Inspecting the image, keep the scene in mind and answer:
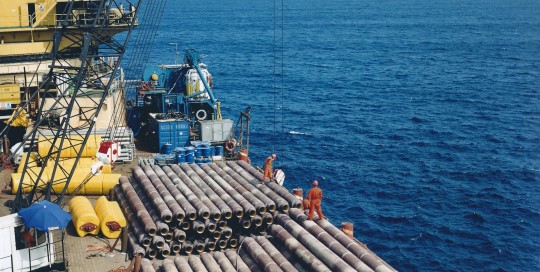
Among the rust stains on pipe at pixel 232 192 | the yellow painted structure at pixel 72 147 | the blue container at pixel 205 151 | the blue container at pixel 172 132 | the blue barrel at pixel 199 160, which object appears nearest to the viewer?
the rust stains on pipe at pixel 232 192

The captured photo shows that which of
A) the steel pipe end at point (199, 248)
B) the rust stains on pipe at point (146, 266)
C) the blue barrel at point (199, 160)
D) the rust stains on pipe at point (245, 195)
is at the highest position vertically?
the rust stains on pipe at point (245, 195)

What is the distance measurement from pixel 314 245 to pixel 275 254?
174cm

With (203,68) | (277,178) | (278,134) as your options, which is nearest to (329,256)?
(277,178)

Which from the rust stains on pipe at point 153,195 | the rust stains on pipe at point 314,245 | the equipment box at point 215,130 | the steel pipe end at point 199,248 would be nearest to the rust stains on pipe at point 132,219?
the rust stains on pipe at point 153,195

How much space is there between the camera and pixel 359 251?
87.0 feet

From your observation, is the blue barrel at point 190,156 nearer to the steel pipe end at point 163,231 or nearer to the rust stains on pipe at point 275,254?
the steel pipe end at point 163,231

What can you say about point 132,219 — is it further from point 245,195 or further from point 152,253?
point 245,195

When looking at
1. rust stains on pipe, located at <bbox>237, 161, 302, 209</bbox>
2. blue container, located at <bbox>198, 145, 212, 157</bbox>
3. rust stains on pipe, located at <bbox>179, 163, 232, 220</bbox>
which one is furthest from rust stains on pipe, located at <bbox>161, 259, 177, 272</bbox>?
blue container, located at <bbox>198, 145, 212, 157</bbox>

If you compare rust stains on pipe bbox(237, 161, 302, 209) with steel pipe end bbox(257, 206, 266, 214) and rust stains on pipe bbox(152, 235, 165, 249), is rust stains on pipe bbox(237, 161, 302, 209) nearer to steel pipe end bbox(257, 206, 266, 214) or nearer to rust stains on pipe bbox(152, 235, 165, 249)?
steel pipe end bbox(257, 206, 266, 214)

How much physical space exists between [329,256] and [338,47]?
140803 millimetres

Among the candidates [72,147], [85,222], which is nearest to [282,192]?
[85,222]

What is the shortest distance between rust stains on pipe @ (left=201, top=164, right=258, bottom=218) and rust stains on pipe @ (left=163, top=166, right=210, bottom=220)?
1.52 m

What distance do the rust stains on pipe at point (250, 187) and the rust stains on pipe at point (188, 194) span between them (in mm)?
2794

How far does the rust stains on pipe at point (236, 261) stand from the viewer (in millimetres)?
27156
